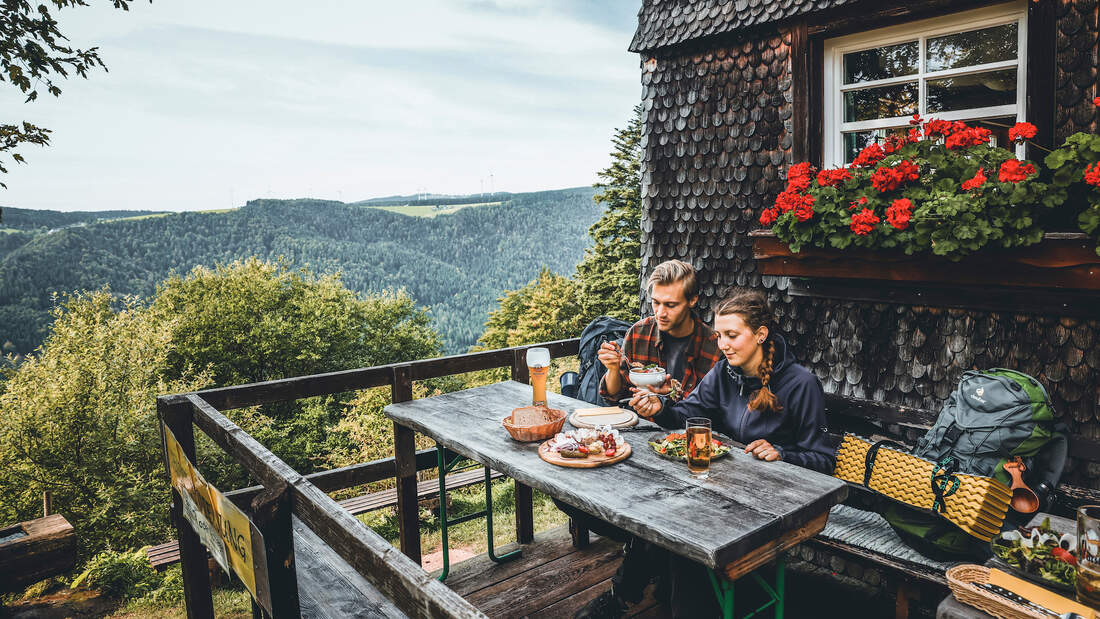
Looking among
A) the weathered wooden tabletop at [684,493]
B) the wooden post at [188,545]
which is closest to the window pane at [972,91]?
the weathered wooden tabletop at [684,493]

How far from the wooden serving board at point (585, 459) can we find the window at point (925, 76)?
248 cm

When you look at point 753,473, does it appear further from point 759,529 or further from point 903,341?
point 903,341

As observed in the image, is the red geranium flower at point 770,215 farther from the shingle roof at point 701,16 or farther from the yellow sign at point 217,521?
the yellow sign at point 217,521

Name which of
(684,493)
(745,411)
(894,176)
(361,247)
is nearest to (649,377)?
(745,411)

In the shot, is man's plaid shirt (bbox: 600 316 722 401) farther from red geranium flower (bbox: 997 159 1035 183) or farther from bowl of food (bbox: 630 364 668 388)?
red geranium flower (bbox: 997 159 1035 183)

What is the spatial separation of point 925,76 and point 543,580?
3447mm

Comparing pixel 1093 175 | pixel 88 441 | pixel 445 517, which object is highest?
pixel 1093 175

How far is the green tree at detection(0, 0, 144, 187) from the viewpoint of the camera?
158 inches

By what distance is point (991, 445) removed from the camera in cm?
227

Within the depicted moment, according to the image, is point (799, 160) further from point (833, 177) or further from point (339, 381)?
point (339, 381)

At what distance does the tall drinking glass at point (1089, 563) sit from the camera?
1.37 metres

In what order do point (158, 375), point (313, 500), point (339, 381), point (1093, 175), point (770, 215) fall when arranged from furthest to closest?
point (158, 375), point (770, 215), point (339, 381), point (1093, 175), point (313, 500)

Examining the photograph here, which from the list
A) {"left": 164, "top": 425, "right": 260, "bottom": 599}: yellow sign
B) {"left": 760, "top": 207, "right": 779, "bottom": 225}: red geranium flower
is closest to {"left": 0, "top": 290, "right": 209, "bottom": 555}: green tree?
{"left": 164, "top": 425, "right": 260, "bottom": 599}: yellow sign

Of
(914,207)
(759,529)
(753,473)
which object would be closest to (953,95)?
(914,207)
